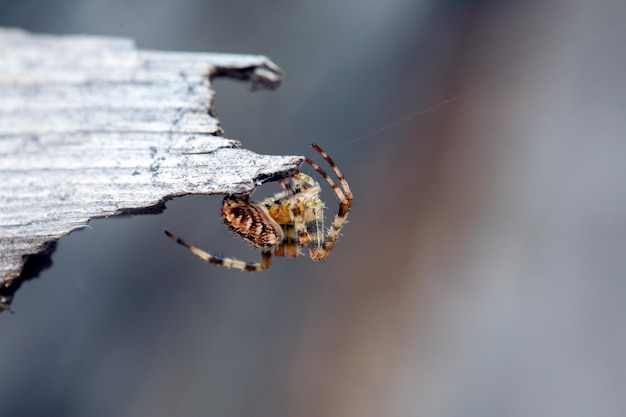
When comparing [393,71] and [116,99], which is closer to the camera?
[116,99]

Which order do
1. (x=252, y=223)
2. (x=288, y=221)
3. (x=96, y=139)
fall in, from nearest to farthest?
1. (x=96, y=139)
2. (x=252, y=223)
3. (x=288, y=221)

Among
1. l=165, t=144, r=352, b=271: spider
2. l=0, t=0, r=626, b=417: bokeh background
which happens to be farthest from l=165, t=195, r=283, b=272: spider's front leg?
l=0, t=0, r=626, b=417: bokeh background

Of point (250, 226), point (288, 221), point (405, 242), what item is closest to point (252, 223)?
point (250, 226)

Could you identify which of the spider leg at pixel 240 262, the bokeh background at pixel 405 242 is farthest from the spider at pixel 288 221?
the bokeh background at pixel 405 242

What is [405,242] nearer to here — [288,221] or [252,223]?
[288,221]

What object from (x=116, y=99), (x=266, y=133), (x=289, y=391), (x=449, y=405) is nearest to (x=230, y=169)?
(x=116, y=99)

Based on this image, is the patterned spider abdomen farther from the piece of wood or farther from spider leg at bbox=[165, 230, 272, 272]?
the piece of wood

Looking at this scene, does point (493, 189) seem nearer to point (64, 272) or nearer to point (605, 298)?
point (605, 298)
